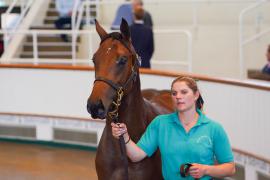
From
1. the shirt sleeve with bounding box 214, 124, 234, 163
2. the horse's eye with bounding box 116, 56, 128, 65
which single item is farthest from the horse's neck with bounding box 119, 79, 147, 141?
the shirt sleeve with bounding box 214, 124, 234, 163

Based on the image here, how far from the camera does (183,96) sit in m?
2.95

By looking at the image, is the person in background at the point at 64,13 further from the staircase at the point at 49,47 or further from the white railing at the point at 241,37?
the white railing at the point at 241,37

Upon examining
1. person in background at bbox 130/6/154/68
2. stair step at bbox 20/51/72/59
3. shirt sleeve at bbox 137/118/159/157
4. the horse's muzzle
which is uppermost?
person in background at bbox 130/6/154/68

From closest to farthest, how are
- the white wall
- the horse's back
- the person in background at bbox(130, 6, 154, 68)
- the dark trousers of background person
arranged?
the horse's back, the white wall, the person in background at bbox(130, 6, 154, 68), the dark trousers of background person

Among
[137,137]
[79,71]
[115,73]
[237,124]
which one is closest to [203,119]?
[115,73]

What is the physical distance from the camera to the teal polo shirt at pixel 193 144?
118 inches

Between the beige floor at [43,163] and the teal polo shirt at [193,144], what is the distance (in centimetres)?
345

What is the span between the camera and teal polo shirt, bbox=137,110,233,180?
299cm

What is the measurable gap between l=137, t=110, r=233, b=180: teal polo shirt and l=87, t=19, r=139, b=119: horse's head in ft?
1.13

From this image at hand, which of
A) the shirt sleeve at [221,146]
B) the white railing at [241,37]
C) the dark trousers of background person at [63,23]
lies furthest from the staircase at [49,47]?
the shirt sleeve at [221,146]

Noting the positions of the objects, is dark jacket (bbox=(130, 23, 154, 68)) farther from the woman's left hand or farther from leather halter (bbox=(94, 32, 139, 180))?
the woman's left hand

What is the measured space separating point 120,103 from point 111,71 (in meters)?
0.28

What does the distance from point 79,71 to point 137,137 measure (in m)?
4.25

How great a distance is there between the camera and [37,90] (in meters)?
8.21
